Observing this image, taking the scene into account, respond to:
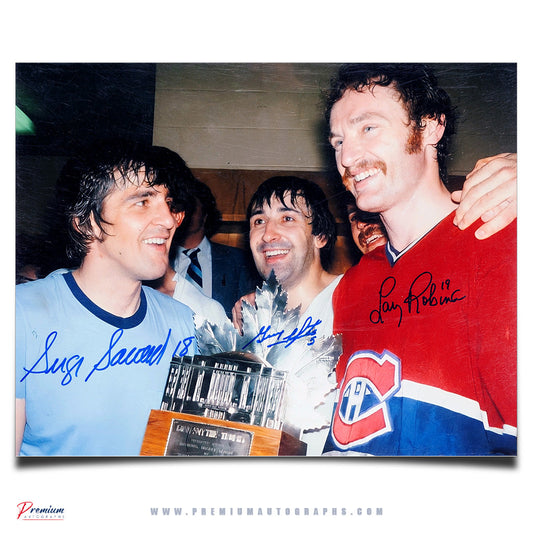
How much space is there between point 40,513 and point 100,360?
60cm

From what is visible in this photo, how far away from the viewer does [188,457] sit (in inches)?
84.3

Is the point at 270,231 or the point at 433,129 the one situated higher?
the point at 433,129

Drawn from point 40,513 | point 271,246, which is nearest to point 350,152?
point 271,246

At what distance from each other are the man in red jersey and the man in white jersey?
26.1 inches

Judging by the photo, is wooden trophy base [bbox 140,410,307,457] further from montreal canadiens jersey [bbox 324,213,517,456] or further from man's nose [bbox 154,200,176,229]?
man's nose [bbox 154,200,176,229]

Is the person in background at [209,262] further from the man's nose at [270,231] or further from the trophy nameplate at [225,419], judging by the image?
the trophy nameplate at [225,419]

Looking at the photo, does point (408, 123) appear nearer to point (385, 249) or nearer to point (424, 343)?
point (385, 249)

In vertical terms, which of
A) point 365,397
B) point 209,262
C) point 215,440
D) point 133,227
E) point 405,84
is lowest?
point 215,440

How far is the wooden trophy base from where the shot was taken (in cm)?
212

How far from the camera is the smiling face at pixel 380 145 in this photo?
2.15 m

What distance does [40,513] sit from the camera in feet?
6.94

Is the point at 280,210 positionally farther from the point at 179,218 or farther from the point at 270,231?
the point at 179,218
